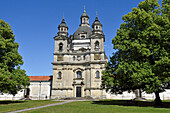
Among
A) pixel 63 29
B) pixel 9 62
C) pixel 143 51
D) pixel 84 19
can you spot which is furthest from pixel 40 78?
pixel 143 51

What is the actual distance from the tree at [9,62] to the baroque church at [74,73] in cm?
1708

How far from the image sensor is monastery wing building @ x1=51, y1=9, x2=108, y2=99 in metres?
41.3

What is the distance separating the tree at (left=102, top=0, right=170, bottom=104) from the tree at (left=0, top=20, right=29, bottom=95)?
13291 millimetres

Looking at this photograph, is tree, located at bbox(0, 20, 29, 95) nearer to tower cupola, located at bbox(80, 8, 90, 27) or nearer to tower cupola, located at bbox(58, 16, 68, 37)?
tower cupola, located at bbox(58, 16, 68, 37)

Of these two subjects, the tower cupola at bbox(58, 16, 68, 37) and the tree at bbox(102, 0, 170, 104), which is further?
the tower cupola at bbox(58, 16, 68, 37)

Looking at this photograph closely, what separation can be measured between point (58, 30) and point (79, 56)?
34.5 feet

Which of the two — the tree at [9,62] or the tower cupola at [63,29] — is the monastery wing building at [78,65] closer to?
the tower cupola at [63,29]

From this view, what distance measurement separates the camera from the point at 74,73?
43531mm

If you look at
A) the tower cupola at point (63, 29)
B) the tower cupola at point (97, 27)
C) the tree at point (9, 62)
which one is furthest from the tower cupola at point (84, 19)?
the tree at point (9, 62)

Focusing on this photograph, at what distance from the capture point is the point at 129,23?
860 inches

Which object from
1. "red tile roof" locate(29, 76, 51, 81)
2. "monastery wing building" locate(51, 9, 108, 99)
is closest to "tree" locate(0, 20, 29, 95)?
"monastery wing building" locate(51, 9, 108, 99)

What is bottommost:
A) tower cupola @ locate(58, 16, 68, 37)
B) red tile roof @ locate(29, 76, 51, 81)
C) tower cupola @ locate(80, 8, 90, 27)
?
red tile roof @ locate(29, 76, 51, 81)

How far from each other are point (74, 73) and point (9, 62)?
2025cm

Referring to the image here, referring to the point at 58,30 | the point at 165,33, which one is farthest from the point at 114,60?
the point at 58,30
